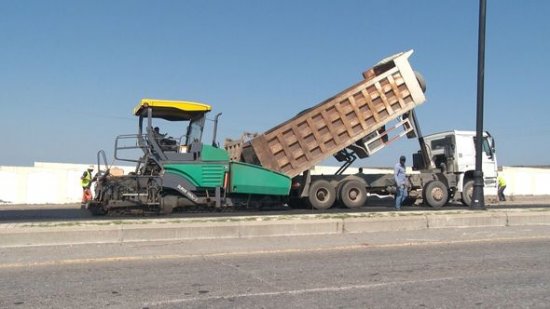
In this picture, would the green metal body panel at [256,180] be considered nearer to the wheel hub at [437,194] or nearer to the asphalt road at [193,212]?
the asphalt road at [193,212]

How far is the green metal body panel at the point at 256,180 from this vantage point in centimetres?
1525

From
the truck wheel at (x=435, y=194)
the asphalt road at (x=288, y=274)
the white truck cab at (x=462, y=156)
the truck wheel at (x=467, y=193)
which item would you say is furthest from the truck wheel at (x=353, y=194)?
the asphalt road at (x=288, y=274)

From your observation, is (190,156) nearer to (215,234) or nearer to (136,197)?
(136,197)

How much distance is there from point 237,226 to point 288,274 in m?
3.51

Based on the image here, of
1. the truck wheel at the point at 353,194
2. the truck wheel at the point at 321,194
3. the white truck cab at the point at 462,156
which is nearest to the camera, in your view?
the truck wheel at the point at 321,194

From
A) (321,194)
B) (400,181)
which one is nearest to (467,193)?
(400,181)

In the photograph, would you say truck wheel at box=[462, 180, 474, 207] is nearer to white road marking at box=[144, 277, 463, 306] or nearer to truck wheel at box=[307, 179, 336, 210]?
truck wheel at box=[307, 179, 336, 210]

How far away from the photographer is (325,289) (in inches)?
258

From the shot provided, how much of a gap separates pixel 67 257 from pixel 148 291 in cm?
282

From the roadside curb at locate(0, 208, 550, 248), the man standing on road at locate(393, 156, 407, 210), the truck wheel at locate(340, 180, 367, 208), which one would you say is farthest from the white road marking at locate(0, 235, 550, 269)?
the truck wheel at locate(340, 180, 367, 208)

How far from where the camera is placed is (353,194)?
1738 centimetres

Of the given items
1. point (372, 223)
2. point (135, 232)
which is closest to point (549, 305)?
point (372, 223)

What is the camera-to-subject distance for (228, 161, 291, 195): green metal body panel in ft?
50.0

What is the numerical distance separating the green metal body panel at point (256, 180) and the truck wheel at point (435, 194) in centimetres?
480
